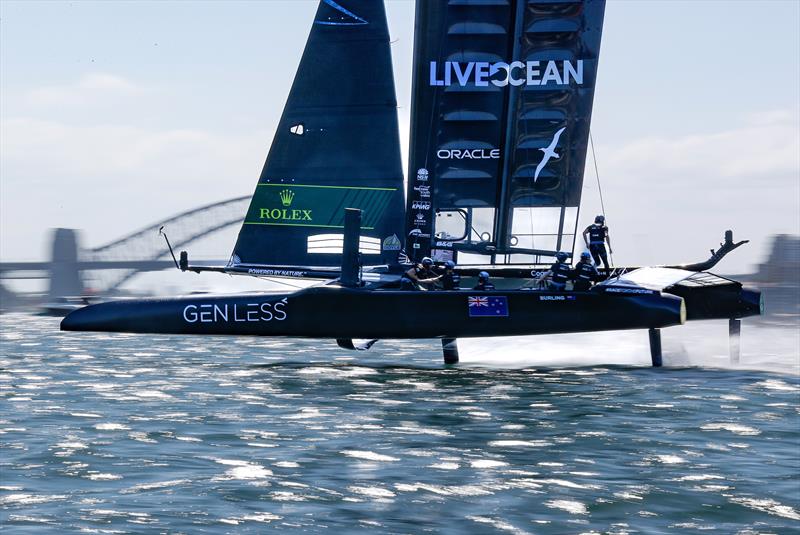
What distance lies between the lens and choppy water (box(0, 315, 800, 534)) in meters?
8.91

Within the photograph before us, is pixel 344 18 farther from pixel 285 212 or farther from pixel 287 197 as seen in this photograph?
pixel 285 212

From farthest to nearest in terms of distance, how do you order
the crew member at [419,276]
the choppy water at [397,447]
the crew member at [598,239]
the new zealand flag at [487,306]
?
the crew member at [598,239] → the crew member at [419,276] → the new zealand flag at [487,306] → the choppy water at [397,447]

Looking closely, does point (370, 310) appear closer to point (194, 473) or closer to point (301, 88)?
point (301, 88)

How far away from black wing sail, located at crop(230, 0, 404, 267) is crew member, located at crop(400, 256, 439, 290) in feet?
5.74

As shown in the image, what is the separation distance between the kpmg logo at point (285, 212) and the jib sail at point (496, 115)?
207cm

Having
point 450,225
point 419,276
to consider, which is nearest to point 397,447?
point 419,276

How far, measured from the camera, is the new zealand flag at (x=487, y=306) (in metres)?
18.7

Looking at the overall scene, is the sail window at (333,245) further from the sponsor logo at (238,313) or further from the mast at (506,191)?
the sponsor logo at (238,313)

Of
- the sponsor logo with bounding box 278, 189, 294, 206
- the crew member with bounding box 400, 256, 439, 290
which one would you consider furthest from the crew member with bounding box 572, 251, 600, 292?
the sponsor logo with bounding box 278, 189, 294, 206

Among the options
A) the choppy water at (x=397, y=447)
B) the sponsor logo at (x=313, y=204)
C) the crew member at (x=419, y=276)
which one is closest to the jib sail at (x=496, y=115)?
the sponsor logo at (x=313, y=204)

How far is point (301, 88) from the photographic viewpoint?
2191cm

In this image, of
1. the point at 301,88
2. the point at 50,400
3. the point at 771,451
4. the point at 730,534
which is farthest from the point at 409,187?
the point at 730,534

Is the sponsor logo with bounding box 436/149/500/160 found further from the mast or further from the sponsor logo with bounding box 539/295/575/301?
the sponsor logo with bounding box 539/295/575/301

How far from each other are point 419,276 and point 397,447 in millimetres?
8340
